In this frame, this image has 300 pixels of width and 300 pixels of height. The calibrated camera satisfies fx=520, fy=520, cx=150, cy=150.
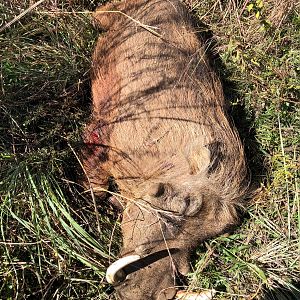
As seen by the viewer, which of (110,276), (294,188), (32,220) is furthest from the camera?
(294,188)

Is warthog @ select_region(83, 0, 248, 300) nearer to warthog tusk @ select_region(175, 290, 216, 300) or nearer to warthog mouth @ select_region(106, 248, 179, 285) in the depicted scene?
warthog mouth @ select_region(106, 248, 179, 285)

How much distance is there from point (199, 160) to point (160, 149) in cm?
34

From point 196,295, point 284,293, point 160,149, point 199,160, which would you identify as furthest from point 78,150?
point 284,293

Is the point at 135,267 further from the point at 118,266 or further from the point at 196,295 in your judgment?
the point at 196,295

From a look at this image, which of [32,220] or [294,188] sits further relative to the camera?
[294,188]

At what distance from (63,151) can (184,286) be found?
1601 mm

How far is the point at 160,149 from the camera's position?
171 inches

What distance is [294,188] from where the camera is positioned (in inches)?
199

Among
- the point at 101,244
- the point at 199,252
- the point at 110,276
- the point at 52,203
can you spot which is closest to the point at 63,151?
the point at 52,203

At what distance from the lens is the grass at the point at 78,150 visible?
4.47 m

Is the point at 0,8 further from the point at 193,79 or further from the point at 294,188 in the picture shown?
the point at 294,188

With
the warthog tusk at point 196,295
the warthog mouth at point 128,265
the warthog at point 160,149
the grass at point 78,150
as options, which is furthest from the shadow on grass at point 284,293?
the warthog mouth at point 128,265

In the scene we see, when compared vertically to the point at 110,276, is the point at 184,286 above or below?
below

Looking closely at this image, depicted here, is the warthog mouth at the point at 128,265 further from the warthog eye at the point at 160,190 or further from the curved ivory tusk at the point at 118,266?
the warthog eye at the point at 160,190
